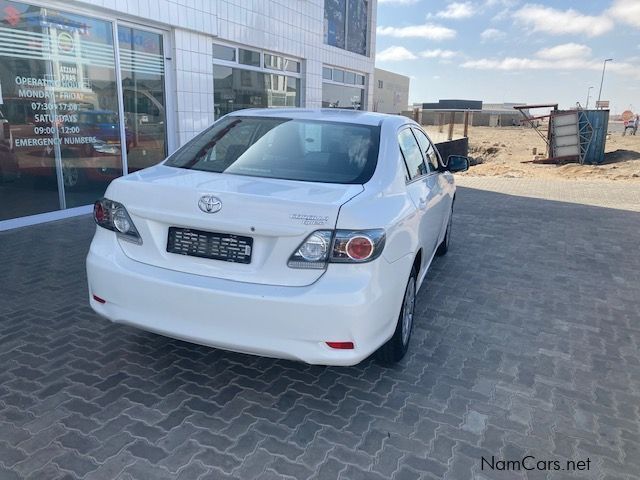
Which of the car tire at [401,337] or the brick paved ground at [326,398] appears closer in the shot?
the brick paved ground at [326,398]

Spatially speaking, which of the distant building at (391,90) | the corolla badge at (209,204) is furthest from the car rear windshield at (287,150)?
the distant building at (391,90)

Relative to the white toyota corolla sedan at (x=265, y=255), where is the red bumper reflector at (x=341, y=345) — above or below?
below

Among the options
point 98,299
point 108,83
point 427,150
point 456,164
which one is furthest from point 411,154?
point 108,83

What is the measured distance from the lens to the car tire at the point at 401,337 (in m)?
3.29

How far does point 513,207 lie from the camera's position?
32.6 ft

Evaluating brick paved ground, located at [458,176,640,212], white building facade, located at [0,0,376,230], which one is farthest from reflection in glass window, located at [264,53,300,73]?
brick paved ground, located at [458,176,640,212]

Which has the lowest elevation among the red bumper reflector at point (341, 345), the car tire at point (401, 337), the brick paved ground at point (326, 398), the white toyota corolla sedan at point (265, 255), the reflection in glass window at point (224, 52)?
the brick paved ground at point (326, 398)

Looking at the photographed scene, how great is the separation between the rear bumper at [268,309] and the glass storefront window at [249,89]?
7921mm

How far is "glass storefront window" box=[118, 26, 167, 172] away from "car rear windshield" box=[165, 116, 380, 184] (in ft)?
16.6

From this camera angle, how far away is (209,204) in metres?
2.66

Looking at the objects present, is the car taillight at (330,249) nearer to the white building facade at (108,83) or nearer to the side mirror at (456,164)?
the side mirror at (456,164)

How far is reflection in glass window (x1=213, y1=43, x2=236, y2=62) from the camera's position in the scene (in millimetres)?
9859

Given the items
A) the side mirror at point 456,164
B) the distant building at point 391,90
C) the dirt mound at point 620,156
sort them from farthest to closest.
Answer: the distant building at point 391,90, the dirt mound at point 620,156, the side mirror at point 456,164

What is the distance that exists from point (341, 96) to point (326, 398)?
1422 centimetres
